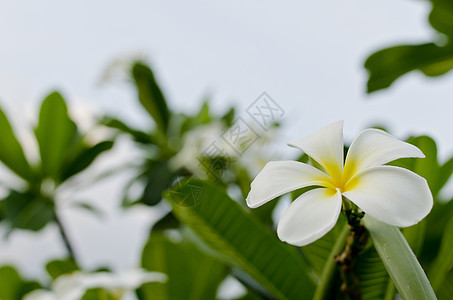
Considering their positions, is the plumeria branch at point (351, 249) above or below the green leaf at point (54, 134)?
below

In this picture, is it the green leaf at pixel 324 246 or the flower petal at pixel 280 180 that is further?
the green leaf at pixel 324 246

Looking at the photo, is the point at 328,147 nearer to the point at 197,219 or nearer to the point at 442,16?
the point at 197,219

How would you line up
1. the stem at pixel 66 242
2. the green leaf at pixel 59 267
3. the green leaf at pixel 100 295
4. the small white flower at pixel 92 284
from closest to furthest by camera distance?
the small white flower at pixel 92 284 → the green leaf at pixel 100 295 → the green leaf at pixel 59 267 → the stem at pixel 66 242

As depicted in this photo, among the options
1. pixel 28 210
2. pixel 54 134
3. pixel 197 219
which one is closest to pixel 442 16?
pixel 197 219

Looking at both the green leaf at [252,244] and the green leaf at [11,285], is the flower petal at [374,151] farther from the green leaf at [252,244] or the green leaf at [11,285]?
the green leaf at [11,285]

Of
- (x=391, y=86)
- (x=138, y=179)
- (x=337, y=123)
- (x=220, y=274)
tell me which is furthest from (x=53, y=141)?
(x=337, y=123)

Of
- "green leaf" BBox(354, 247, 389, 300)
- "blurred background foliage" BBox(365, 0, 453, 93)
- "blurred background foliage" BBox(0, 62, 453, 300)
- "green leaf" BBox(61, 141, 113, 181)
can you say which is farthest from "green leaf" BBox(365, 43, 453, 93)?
"green leaf" BBox(61, 141, 113, 181)

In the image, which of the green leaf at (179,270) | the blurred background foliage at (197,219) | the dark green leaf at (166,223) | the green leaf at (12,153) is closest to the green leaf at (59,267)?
the blurred background foliage at (197,219)
